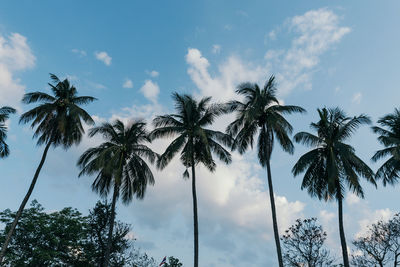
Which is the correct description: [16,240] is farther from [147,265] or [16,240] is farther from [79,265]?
[147,265]

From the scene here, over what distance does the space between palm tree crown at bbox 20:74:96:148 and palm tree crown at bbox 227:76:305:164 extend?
44.2 feet

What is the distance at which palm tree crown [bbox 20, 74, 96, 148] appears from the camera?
26.6 m

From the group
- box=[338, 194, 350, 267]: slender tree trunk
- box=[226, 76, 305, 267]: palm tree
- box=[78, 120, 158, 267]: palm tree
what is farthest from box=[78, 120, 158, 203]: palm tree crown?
box=[338, 194, 350, 267]: slender tree trunk

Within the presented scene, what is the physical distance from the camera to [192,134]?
84.6ft

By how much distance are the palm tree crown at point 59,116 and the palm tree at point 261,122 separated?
13.5 meters

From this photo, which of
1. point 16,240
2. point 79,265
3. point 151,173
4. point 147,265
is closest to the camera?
point 151,173

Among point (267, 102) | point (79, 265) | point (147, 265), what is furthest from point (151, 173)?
point (147, 265)

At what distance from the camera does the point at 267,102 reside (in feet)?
82.9

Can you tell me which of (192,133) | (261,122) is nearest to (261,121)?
(261,122)

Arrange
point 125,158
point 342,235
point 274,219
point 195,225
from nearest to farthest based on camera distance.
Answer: point 342,235 < point 274,219 < point 195,225 < point 125,158

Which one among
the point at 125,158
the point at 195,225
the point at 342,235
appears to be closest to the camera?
the point at 342,235

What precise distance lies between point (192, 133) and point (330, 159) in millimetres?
11080

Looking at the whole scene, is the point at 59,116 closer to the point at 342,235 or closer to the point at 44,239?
the point at 44,239

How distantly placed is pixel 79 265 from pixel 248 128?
24959 millimetres
